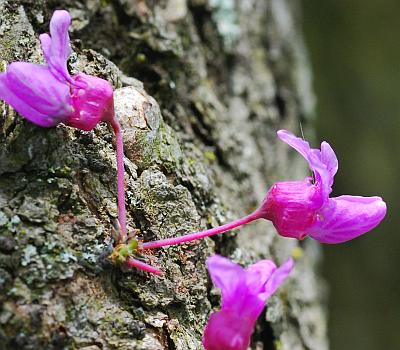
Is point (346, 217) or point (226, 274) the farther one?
point (346, 217)

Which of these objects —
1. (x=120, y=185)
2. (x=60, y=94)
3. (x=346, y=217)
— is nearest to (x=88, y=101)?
(x=60, y=94)

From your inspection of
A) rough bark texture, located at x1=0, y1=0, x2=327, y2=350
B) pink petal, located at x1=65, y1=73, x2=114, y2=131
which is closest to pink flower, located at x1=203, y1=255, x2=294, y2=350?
rough bark texture, located at x1=0, y1=0, x2=327, y2=350

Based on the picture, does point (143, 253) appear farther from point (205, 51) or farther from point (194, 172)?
point (205, 51)

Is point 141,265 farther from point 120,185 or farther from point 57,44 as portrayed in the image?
point 57,44

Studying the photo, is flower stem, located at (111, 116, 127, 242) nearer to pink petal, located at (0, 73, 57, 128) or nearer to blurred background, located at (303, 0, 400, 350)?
pink petal, located at (0, 73, 57, 128)

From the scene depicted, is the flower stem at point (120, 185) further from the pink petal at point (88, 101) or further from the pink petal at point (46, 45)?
the pink petal at point (46, 45)

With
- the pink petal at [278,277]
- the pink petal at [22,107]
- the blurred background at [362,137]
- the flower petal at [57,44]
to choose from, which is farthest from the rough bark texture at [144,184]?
the blurred background at [362,137]
